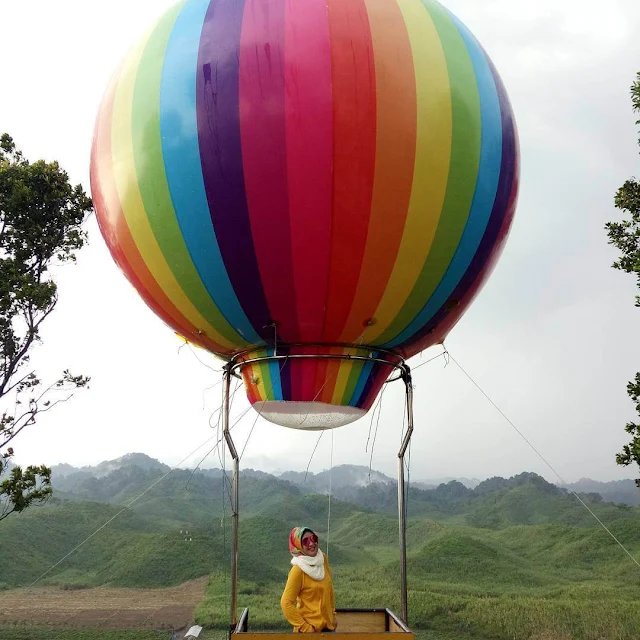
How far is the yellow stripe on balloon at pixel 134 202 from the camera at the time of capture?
584 cm

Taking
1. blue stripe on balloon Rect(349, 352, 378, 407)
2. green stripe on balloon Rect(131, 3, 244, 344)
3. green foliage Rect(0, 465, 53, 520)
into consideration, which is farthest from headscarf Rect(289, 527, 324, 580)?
green foliage Rect(0, 465, 53, 520)

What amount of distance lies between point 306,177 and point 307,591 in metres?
3.31

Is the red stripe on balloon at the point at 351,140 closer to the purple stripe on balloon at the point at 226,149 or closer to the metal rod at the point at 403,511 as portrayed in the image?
the purple stripe on balloon at the point at 226,149

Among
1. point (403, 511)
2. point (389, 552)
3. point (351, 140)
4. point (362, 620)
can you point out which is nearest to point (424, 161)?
point (351, 140)

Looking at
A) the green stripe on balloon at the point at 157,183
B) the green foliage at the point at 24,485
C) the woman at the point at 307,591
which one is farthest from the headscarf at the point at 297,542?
the green foliage at the point at 24,485

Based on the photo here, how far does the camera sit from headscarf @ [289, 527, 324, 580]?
17.3 feet


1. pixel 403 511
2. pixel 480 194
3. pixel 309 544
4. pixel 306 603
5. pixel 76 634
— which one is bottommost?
pixel 76 634

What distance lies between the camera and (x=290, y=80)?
208 inches

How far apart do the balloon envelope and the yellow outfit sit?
1.62 m

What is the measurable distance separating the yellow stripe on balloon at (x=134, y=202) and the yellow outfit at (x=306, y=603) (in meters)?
2.23

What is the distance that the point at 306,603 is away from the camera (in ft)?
17.4

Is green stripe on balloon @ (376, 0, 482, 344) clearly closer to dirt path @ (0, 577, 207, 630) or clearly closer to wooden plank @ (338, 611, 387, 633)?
wooden plank @ (338, 611, 387, 633)

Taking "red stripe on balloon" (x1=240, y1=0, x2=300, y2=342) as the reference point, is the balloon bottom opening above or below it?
below

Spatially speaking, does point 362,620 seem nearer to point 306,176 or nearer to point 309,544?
point 309,544
